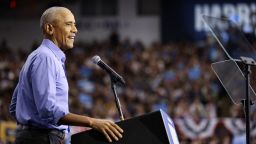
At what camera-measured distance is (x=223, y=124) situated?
35.3ft

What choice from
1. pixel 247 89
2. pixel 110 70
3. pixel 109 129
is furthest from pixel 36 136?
pixel 247 89

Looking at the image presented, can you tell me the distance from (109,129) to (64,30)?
695 mm

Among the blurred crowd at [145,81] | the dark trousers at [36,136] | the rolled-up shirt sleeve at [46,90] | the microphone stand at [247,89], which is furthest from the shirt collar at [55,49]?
the blurred crowd at [145,81]

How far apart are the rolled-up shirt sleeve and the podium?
Result: 0.19m

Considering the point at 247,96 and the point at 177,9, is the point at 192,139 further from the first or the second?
the point at 177,9

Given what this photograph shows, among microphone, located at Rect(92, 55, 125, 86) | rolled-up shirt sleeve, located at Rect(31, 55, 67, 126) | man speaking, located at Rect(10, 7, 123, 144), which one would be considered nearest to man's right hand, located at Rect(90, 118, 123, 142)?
man speaking, located at Rect(10, 7, 123, 144)

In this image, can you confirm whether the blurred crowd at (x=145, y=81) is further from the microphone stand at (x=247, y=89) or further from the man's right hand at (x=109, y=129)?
the man's right hand at (x=109, y=129)

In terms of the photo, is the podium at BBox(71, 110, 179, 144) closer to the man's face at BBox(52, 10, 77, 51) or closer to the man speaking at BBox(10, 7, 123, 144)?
the man speaking at BBox(10, 7, 123, 144)

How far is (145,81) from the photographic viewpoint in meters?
14.4

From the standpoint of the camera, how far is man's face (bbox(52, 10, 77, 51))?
4.28 m

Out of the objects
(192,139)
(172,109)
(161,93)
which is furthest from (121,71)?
(192,139)

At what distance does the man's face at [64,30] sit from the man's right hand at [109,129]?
56 cm

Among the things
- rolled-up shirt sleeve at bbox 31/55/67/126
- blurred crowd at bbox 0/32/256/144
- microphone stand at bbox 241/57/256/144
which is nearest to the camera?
rolled-up shirt sleeve at bbox 31/55/67/126

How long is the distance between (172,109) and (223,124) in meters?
1.44
